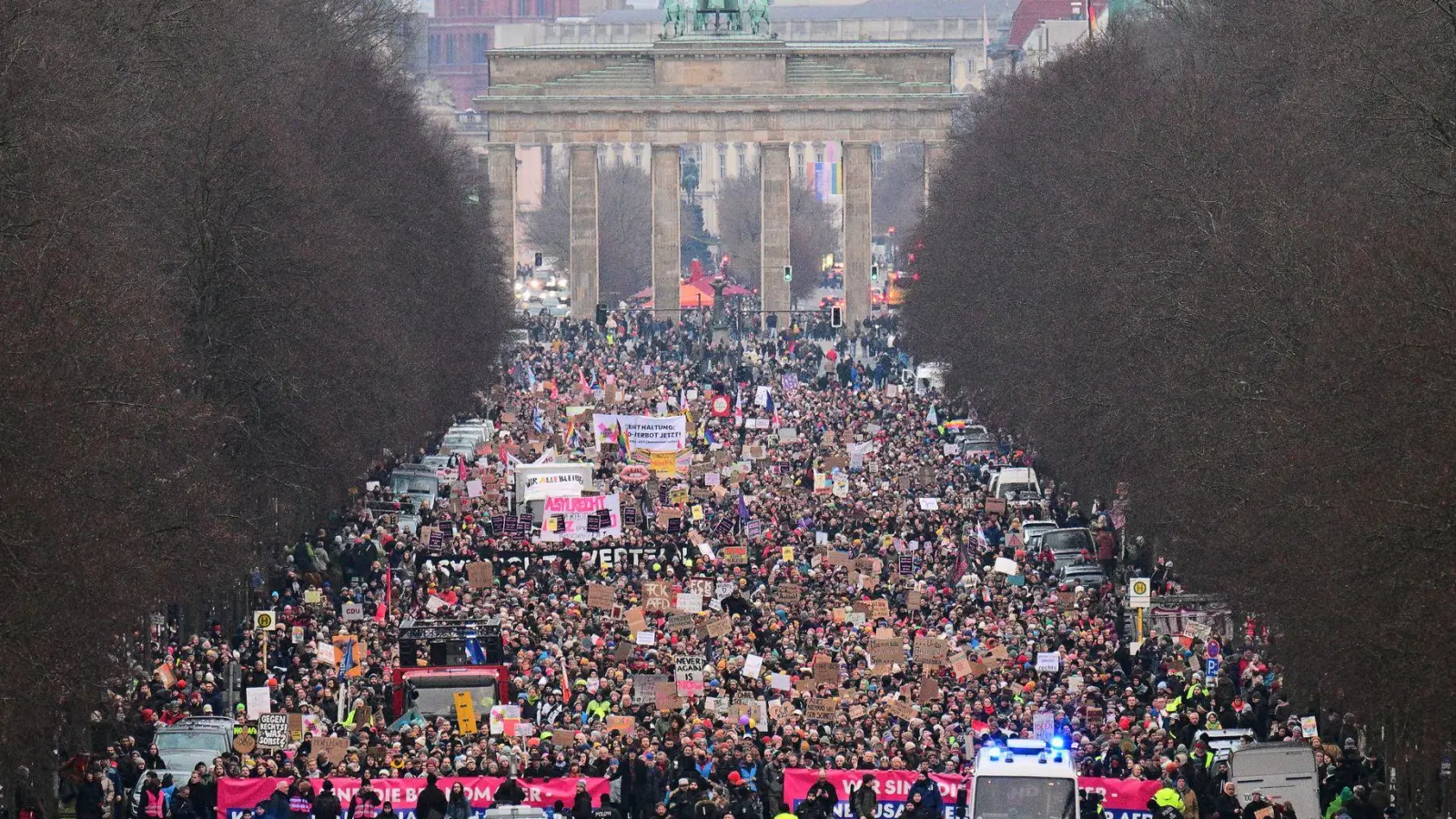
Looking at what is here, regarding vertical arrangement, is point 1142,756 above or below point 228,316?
below

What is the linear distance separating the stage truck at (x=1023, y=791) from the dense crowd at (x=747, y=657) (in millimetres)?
2406

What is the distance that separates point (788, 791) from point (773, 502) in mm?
24853

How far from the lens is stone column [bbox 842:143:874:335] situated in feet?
464

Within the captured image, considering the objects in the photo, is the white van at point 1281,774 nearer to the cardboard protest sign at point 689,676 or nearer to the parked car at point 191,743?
the cardboard protest sign at point 689,676

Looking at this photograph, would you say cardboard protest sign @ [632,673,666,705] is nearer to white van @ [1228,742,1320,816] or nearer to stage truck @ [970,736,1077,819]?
white van @ [1228,742,1320,816]

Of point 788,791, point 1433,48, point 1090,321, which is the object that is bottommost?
point 788,791

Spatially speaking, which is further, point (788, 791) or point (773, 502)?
point (773, 502)

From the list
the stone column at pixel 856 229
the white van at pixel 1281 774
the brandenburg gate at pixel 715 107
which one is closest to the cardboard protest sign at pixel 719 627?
the white van at pixel 1281 774

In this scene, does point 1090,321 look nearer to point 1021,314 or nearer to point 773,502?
point 773,502

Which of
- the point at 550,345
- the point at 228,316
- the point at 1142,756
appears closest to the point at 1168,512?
the point at 1142,756

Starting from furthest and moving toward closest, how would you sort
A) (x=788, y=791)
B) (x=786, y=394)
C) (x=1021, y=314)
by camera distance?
(x=786, y=394) < (x=1021, y=314) < (x=788, y=791)

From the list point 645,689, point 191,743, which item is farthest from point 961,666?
point 191,743

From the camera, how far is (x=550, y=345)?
120m

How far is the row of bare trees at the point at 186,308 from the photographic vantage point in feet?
127
